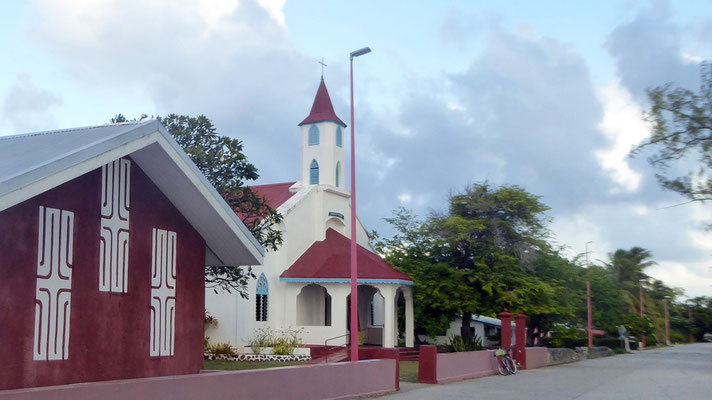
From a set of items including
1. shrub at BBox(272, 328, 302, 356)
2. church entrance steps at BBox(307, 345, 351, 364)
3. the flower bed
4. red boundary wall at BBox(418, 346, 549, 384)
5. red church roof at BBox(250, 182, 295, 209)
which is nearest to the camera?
red boundary wall at BBox(418, 346, 549, 384)

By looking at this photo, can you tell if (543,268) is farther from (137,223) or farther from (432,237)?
(137,223)

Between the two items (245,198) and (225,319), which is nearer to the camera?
(245,198)

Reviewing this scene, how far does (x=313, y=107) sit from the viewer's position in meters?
37.3

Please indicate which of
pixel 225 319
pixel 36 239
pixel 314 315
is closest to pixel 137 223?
pixel 36 239

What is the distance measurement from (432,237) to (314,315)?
6.59m

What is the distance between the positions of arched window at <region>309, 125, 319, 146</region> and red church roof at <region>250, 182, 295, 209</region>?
7.87 feet

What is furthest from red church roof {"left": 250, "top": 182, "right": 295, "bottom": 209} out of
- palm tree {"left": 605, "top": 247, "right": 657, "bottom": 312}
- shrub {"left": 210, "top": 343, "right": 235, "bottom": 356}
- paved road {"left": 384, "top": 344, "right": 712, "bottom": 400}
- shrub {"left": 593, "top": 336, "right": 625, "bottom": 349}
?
palm tree {"left": 605, "top": 247, "right": 657, "bottom": 312}

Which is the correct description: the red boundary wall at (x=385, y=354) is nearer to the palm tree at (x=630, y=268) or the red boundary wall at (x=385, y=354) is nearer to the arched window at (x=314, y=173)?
the arched window at (x=314, y=173)

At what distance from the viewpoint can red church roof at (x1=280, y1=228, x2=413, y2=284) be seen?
32.2 meters

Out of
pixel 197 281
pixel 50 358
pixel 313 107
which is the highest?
pixel 313 107

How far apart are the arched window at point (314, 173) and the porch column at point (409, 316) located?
6825mm

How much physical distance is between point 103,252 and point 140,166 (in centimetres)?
169

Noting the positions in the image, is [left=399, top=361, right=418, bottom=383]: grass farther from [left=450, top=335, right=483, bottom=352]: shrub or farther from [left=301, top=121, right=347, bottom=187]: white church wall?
[left=301, top=121, right=347, bottom=187]: white church wall

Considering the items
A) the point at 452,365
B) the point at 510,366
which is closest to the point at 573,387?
the point at 452,365
